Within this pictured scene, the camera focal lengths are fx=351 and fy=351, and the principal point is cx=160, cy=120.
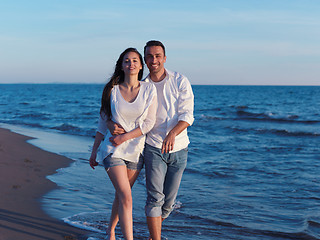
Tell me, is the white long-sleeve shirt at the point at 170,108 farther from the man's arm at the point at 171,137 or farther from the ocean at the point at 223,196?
the ocean at the point at 223,196

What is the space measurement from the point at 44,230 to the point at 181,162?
6.02ft

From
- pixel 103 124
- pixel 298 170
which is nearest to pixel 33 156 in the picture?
pixel 103 124

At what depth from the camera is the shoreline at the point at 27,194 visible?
3930 mm

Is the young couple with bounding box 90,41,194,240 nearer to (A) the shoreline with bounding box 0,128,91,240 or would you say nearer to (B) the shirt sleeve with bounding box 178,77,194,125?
(B) the shirt sleeve with bounding box 178,77,194,125

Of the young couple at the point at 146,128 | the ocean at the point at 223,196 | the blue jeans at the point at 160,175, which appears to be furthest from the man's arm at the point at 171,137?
the ocean at the point at 223,196

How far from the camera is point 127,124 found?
10.7 feet

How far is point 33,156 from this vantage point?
828cm

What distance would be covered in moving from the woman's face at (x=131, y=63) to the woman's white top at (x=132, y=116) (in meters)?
0.16

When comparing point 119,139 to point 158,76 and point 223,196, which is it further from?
point 223,196

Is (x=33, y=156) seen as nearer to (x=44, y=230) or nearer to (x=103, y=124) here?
(x=44, y=230)

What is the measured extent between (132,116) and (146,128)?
0.56 ft

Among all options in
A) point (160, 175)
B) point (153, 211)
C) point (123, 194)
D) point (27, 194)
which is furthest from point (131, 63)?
point (27, 194)

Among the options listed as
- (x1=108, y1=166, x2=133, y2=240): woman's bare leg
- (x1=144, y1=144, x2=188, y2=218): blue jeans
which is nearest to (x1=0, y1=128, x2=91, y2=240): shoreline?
→ (x1=108, y1=166, x2=133, y2=240): woman's bare leg

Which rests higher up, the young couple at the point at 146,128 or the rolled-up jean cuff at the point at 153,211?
the young couple at the point at 146,128
